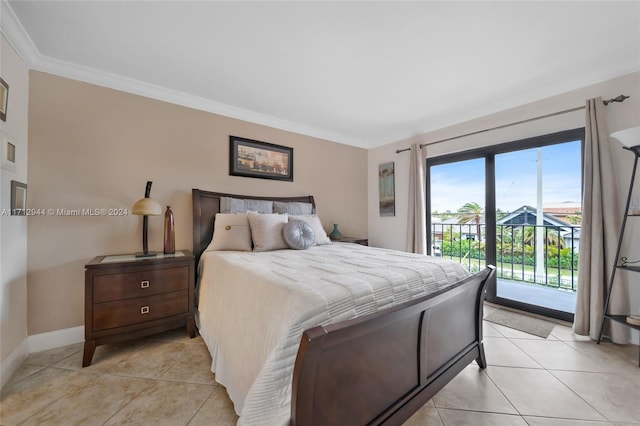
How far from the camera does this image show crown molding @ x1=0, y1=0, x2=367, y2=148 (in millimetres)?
1719

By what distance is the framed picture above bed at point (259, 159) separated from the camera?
3.04 m

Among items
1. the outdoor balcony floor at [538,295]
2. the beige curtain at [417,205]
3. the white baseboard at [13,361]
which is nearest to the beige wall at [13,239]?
the white baseboard at [13,361]

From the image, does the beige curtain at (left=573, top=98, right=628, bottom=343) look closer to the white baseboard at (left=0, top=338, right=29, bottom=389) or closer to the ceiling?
the ceiling

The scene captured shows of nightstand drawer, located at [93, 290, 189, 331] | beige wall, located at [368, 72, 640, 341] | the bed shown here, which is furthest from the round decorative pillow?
beige wall, located at [368, 72, 640, 341]

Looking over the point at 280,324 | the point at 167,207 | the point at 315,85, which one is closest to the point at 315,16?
the point at 315,85

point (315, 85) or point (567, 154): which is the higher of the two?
point (315, 85)

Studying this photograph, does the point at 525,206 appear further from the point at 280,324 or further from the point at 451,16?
the point at 280,324

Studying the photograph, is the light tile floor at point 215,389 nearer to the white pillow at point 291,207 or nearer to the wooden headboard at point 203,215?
the wooden headboard at point 203,215

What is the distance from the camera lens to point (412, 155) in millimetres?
3732

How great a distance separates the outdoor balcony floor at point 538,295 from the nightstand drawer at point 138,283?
3.74 m

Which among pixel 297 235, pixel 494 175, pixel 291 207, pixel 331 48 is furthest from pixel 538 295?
pixel 331 48

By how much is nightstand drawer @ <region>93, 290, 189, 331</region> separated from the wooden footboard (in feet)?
5.78

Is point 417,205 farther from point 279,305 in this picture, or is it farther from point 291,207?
point 279,305

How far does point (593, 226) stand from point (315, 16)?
2984mm
